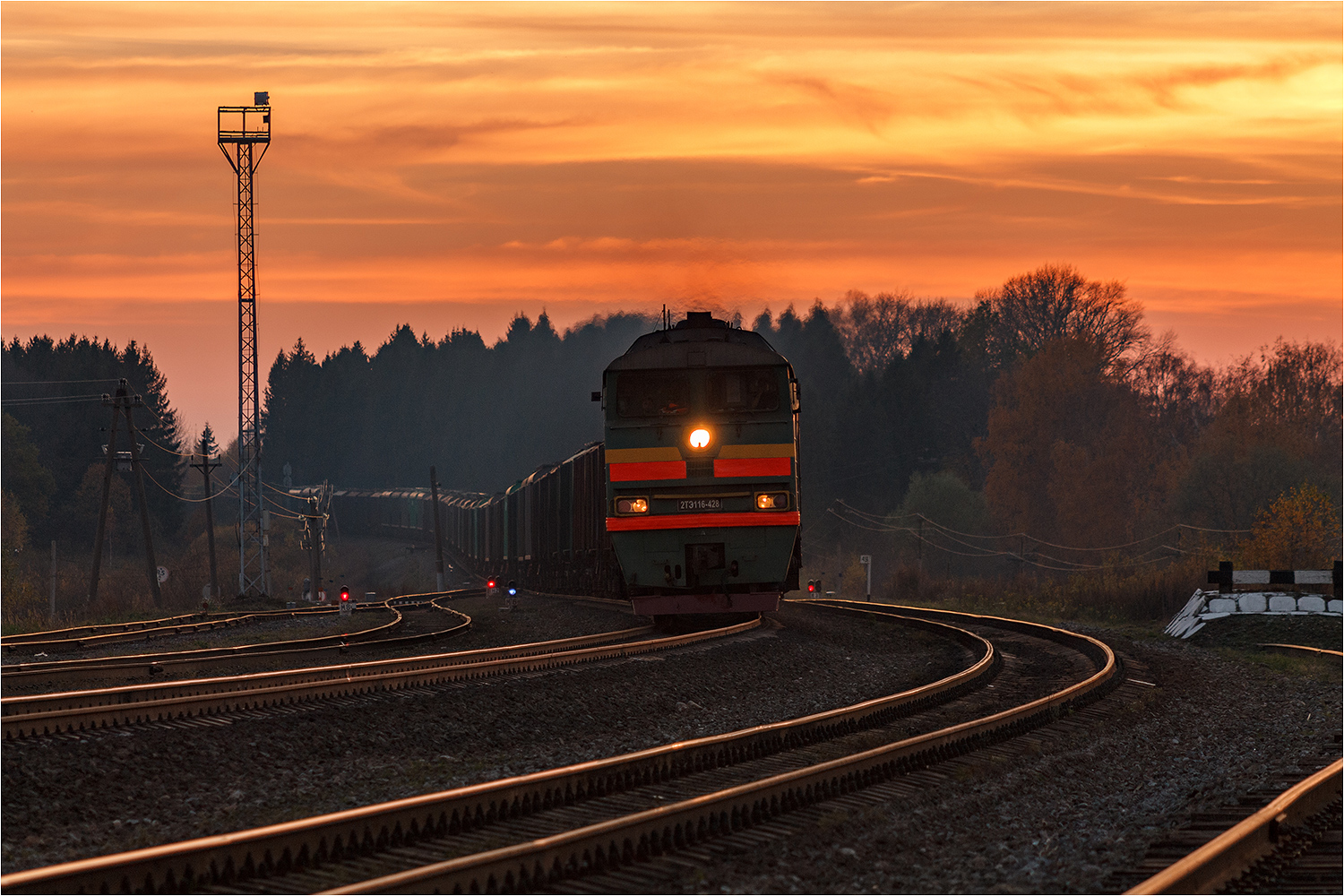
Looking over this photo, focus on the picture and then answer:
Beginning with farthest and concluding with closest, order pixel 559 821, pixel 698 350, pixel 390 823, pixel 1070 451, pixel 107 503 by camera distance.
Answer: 1. pixel 1070 451
2. pixel 107 503
3. pixel 698 350
4. pixel 559 821
5. pixel 390 823

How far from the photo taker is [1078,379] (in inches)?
2975

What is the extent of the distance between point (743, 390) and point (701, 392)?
58 cm

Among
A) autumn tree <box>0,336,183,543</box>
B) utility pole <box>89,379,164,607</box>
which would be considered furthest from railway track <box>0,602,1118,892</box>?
autumn tree <box>0,336,183,543</box>

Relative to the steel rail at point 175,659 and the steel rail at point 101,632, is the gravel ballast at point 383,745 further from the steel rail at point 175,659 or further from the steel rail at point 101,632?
the steel rail at point 101,632

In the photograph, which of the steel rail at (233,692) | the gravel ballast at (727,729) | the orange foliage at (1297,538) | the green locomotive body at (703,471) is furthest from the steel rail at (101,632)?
the orange foliage at (1297,538)

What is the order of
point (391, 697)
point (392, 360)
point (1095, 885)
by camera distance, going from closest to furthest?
1. point (1095, 885)
2. point (391, 697)
3. point (392, 360)

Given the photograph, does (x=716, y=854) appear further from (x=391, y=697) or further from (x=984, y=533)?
(x=984, y=533)

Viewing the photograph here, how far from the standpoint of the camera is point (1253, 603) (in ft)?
77.1

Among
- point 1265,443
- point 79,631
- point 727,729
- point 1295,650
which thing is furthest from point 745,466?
point 1265,443

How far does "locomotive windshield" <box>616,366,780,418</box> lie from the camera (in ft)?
57.8

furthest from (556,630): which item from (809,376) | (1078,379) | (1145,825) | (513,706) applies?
(809,376)

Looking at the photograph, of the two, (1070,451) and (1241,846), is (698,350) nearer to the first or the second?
(1241,846)

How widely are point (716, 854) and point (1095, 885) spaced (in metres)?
2.04

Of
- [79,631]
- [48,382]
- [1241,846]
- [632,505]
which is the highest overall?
[48,382]
